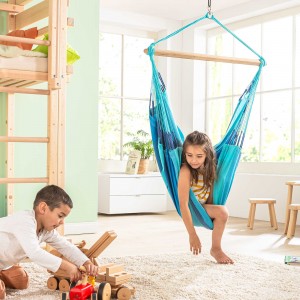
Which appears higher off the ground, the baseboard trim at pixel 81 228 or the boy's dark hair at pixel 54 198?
the boy's dark hair at pixel 54 198

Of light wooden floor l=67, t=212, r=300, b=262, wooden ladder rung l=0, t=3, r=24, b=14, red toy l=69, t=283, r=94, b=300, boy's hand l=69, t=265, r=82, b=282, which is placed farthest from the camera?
wooden ladder rung l=0, t=3, r=24, b=14

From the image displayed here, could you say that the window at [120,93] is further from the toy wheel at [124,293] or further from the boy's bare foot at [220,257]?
the toy wheel at [124,293]

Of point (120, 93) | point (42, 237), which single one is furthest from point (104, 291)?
point (120, 93)

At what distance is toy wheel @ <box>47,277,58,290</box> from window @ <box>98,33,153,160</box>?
351cm

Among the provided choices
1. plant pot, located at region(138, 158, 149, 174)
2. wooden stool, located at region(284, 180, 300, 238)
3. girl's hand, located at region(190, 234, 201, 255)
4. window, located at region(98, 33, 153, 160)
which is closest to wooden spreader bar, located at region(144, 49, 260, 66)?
girl's hand, located at region(190, 234, 201, 255)

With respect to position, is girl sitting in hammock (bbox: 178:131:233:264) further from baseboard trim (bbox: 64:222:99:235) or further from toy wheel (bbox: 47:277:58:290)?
baseboard trim (bbox: 64:222:99:235)

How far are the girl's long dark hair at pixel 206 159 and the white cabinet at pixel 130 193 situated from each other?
2389 millimetres

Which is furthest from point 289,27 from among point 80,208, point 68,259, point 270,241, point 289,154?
point 68,259

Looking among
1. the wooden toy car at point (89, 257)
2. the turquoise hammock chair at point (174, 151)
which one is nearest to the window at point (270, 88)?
the turquoise hammock chair at point (174, 151)

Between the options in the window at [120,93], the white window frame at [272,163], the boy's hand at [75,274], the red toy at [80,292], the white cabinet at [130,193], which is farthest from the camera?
the window at [120,93]

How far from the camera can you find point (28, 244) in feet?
6.69

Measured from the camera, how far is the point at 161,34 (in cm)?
604

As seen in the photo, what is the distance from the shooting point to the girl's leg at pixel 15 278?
2.25 meters

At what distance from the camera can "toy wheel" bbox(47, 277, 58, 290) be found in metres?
2.25
